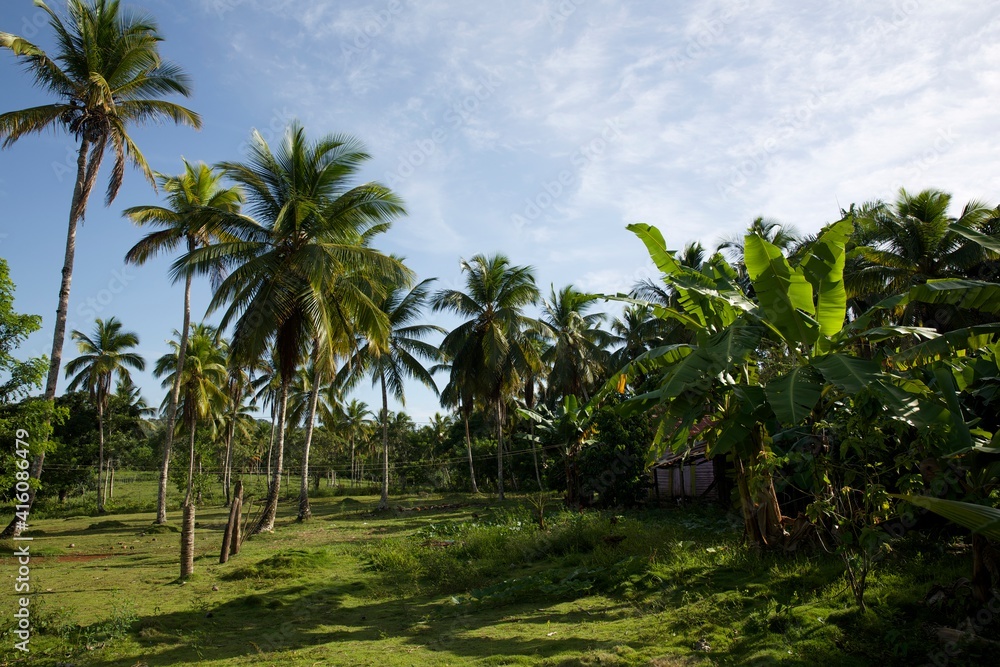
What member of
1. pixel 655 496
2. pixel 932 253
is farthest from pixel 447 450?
pixel 932 253

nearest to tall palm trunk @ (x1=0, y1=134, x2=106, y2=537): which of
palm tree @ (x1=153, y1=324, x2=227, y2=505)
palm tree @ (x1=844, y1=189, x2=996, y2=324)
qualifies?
palm tree @ (x1=153, y1=324, x2=227, y2=505)

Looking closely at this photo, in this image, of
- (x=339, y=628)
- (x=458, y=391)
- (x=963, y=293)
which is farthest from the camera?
(x=458, y=391)

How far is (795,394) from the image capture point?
549 cm

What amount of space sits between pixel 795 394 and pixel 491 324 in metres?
21.6

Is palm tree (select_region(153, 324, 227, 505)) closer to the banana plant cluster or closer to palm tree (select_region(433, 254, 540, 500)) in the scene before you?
palm tree (select_region(433, 254, 540, 500))

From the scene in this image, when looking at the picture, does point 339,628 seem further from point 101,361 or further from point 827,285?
point 101,361

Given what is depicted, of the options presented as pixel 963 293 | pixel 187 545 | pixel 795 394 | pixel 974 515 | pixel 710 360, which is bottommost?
pixel 187 545

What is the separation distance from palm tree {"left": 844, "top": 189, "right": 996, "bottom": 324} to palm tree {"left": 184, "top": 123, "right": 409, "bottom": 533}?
14.2 m

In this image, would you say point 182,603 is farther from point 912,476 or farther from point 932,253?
point 932,253

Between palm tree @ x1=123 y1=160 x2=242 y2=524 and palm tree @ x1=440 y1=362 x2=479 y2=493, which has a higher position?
palm tree @ x1=123 y1=160 x2=242 y2=524

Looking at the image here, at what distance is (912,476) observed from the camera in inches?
219

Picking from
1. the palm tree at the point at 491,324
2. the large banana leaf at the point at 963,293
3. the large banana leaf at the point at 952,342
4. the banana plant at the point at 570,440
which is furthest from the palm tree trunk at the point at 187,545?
the palm tree at the point at 491,324

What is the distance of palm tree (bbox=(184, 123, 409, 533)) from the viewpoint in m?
15.9
